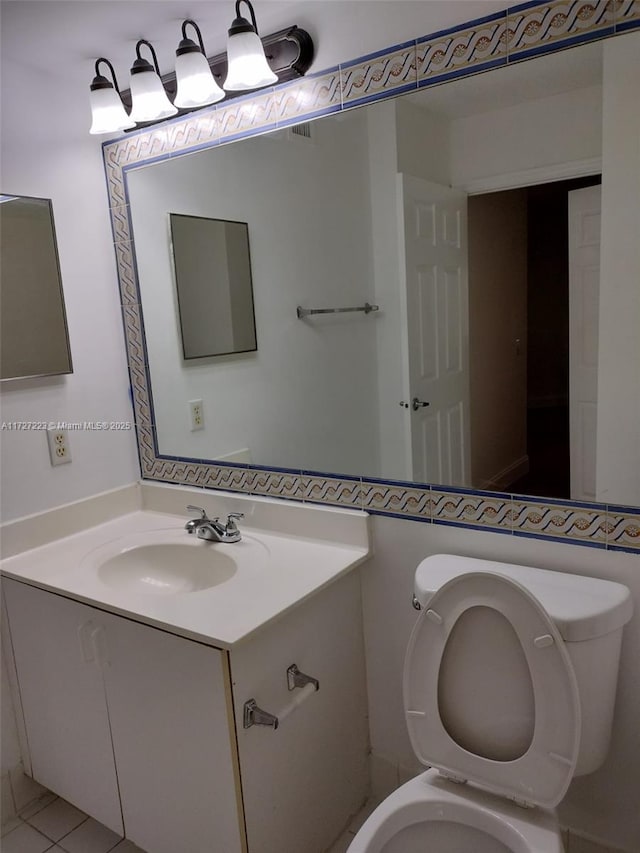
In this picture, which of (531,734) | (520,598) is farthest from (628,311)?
(531,734)

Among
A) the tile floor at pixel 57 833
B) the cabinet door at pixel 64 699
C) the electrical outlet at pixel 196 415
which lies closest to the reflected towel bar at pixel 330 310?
the electrical outlet at pixel 196 415

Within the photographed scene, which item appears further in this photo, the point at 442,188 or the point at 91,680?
the point at 91,680

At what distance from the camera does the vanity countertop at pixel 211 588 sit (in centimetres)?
131

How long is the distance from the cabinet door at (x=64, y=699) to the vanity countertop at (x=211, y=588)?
59mm

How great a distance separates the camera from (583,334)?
1306 millimetres

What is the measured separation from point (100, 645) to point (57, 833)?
735 millimetres

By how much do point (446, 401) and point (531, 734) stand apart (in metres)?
0.76

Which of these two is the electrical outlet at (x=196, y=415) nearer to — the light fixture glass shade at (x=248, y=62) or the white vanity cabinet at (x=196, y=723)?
the white vanity cabinet at (x=196, y=723)

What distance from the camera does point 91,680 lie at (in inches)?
61.4

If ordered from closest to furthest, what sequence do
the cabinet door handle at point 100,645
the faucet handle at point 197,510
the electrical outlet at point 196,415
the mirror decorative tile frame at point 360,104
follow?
1. the mirror decorative tile frame at point 360,104
2. the cabinet door handle at point 100,645
3. the faucet handle at point 197,510
4. the electrical outlet at point 196,415

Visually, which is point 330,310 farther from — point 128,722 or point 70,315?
point 128,722

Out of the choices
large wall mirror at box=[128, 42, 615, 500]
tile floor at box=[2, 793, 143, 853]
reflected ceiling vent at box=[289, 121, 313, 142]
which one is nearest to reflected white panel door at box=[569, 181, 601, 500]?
large wall mirror at box=[128, 42, 615, 500]

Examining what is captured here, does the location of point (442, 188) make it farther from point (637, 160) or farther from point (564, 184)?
point (637, 160)

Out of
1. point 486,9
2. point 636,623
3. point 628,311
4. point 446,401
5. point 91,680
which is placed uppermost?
point 486,9
